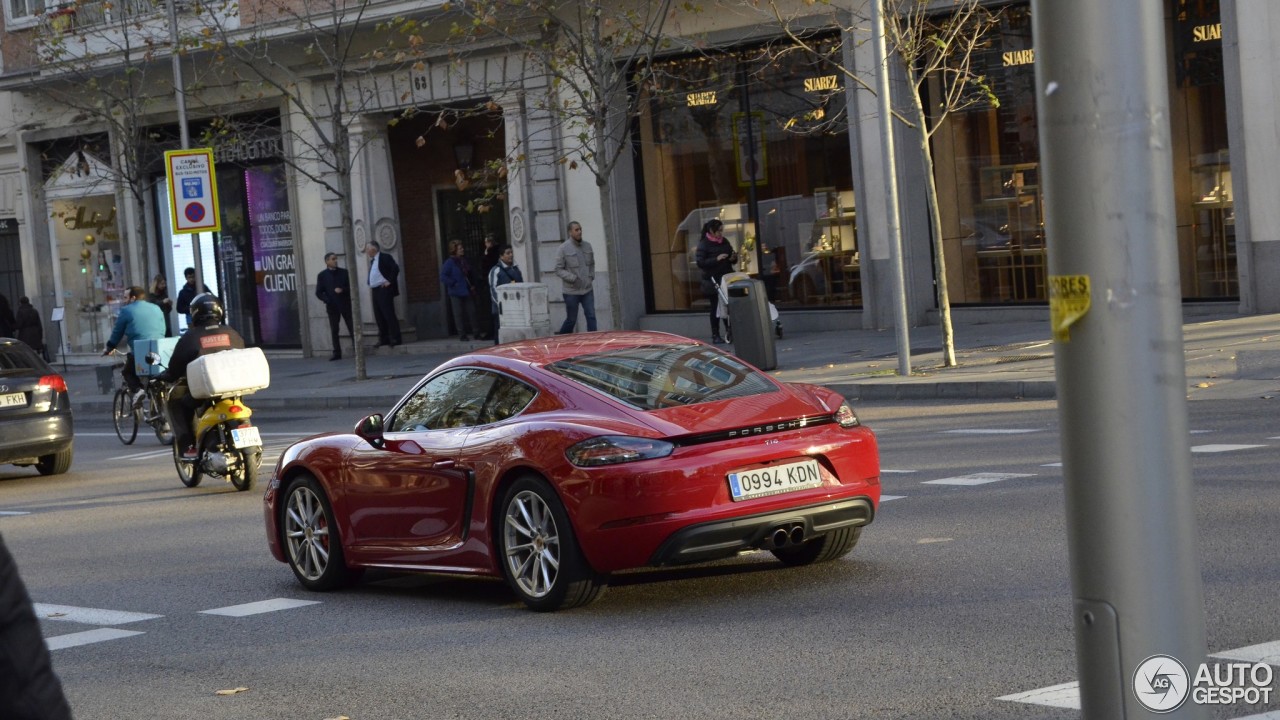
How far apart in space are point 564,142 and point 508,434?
66.6 ft

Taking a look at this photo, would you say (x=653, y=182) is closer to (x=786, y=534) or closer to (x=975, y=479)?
(x=975, y=479)

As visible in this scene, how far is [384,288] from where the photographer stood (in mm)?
30750

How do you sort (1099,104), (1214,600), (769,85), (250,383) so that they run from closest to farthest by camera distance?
1. (1099,104)
2. (1214,600)
3. (250,383)
4. (769,85)

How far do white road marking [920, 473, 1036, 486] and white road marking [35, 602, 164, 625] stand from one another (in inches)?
199

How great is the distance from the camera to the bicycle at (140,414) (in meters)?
20.0

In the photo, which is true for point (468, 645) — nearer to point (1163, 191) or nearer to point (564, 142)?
point (1163, 191)

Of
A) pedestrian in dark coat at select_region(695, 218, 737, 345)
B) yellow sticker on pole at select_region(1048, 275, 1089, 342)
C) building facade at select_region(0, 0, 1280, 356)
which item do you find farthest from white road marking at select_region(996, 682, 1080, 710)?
pedestrian in dark coat at select_region(695, 218, 737, 345)

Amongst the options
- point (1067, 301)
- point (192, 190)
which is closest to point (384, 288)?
point (192, 190)

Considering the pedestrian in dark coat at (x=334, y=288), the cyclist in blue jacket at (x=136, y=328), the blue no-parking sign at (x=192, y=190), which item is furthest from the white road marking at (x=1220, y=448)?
the pedestrian in dark coat at (x=334, y=288)

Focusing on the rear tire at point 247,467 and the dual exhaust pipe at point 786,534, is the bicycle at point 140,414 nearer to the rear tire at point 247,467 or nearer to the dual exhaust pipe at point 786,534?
the rear tire at point 247,467

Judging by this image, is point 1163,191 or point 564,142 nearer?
point 1163,191

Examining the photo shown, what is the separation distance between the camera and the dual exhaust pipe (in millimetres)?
8086

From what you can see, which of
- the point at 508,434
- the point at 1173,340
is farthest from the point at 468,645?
the point at 1173,340

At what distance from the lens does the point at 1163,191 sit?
11.3ft
